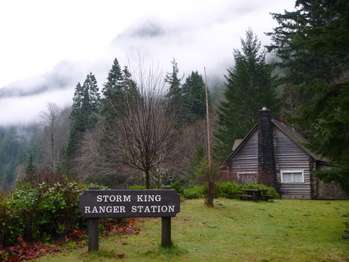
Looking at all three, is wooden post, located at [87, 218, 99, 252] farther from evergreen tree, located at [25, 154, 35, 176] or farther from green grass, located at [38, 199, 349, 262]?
evergreen tree, located at [25, 154, 35, 176]

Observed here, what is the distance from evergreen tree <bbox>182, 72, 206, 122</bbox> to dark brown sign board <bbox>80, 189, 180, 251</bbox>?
1952 inches

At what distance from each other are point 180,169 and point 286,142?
1574 cm

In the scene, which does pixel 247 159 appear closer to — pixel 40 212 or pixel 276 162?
pixel 276 162

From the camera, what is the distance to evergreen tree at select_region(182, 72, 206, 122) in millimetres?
59794

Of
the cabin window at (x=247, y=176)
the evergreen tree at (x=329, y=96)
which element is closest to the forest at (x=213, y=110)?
the evergreen tree at (x=329, y=96)

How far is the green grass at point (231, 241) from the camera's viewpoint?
892 centimetres

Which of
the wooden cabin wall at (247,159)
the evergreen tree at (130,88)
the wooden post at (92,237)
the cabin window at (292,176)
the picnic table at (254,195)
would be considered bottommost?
the wooden post at (92,237)

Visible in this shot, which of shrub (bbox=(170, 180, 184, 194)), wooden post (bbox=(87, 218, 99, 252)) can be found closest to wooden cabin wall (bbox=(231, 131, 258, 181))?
shrub (bbox=(170, 180, 184, 194))

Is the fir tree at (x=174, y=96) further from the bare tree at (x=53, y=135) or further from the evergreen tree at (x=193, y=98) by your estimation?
the bare tree at (x=53, y=135)

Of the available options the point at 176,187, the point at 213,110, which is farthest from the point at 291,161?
the point at 213,110

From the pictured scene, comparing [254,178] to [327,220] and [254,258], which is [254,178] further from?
[254,258]

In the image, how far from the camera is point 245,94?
154ft

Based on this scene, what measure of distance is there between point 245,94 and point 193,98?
16.0 metres

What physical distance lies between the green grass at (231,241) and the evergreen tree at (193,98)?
43.8 metres
